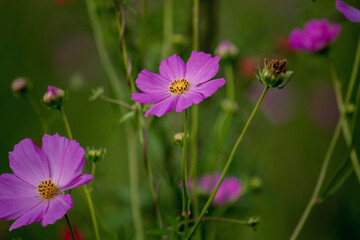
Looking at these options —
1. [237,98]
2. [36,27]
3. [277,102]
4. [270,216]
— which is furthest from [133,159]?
[36,27]

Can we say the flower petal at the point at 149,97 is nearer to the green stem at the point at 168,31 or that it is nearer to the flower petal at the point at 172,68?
the flower petal at the point at 172,68

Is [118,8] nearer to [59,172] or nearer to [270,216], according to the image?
[59,172]

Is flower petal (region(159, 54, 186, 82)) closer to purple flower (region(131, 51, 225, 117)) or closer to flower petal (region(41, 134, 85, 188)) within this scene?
purple flower (region(131, 51, 225, 117))

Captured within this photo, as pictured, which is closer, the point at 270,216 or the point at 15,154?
the point at 15,154

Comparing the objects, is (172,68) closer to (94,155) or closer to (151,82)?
(151,82)

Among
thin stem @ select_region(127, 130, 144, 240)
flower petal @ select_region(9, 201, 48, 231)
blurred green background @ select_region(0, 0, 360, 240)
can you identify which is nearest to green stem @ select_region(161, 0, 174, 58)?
blurred green background @ select_region(0, 0, 360, 240)

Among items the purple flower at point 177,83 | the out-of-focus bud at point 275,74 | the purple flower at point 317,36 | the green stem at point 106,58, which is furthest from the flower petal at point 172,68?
the purple flower at point 317,36
